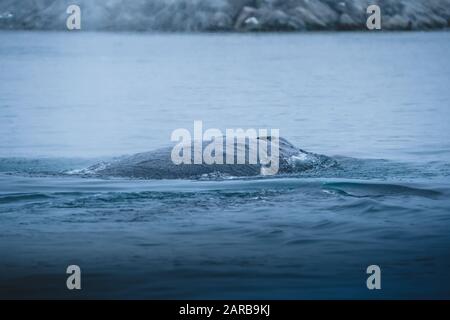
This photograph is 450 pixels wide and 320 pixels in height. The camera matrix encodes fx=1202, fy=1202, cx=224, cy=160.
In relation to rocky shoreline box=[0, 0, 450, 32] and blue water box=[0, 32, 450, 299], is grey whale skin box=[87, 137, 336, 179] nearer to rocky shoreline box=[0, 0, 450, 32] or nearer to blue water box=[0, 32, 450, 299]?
blue water box=[0, 32, 450, 299]

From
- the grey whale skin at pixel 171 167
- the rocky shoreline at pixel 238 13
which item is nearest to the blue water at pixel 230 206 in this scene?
the grey whale skin at pixel 171 167

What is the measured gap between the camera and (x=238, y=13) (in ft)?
191

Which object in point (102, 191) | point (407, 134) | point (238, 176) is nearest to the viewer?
point (102, 191)

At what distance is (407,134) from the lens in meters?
23.5

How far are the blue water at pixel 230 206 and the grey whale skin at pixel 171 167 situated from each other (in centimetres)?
31

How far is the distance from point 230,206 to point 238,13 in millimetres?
44716

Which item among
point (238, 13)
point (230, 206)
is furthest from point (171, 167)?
point (238, 13)

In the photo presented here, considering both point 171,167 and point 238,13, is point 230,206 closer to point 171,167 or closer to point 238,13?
point 171,167

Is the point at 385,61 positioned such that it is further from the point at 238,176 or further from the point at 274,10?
the point at 238,176

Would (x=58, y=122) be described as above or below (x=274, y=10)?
below

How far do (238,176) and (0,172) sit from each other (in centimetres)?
367
